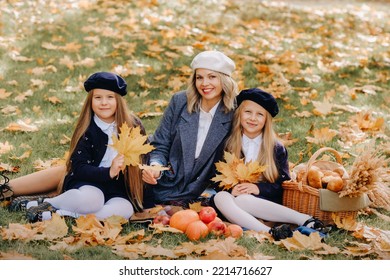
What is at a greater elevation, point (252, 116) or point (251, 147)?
point (252, 116)

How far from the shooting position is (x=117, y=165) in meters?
3.59

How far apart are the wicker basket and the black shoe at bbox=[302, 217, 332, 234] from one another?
0.25 ft

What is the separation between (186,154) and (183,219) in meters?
0.63

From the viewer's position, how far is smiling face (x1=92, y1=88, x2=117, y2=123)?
3871mm

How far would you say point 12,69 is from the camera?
6.81 metres

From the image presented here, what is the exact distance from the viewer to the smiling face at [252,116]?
396 cm

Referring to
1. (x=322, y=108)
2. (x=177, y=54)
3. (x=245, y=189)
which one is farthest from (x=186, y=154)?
(x=177, y=54)

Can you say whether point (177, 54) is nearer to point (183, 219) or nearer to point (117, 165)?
point (117, 165)

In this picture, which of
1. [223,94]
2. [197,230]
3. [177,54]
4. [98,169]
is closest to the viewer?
[197,230]

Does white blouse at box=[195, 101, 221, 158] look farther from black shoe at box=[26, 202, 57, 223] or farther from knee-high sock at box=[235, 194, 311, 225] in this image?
black shoe at box=[26, 202, 57, 223]

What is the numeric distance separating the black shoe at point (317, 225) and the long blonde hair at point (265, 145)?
0.40m

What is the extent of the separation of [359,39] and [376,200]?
5338 mm

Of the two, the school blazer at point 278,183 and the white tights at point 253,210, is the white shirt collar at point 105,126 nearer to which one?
the white tights at point 253,210
